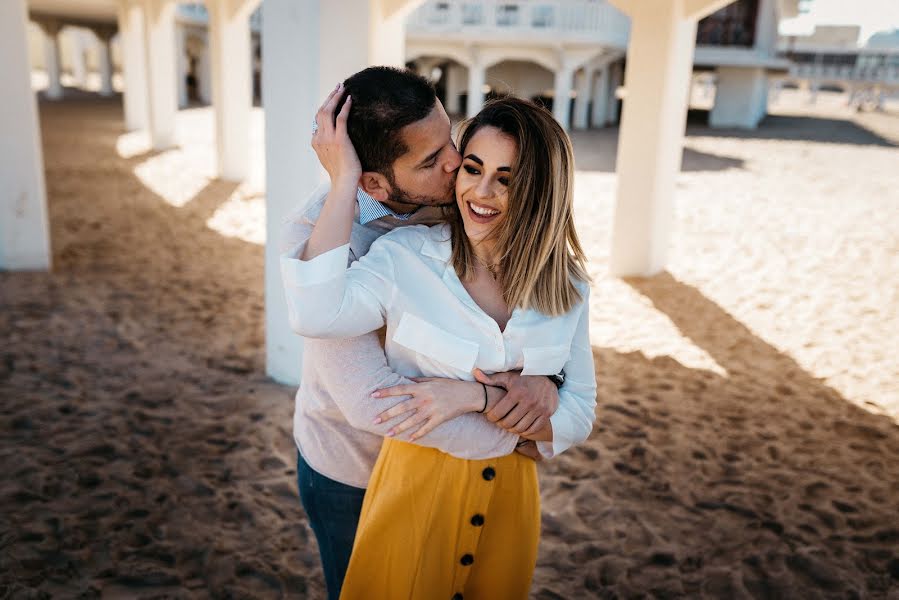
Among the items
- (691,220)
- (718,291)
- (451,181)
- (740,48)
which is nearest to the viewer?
(451,181)

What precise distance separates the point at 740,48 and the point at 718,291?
70.0 feet

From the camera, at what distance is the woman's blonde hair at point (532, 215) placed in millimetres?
1693

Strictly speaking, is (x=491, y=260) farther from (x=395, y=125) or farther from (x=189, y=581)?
(x=189, y=581)

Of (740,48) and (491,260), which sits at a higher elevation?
(740,48)

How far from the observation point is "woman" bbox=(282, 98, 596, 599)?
1.68 metres

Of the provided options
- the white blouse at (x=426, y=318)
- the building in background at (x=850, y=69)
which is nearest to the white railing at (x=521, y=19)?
the white blouse at (x=426, y=318)

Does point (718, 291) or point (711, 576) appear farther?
point (718, 291)

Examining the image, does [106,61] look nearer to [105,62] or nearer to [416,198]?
[105,62]

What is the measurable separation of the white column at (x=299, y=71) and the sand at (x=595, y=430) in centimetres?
162

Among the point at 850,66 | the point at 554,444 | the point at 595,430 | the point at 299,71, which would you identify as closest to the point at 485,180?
the point at 554,444

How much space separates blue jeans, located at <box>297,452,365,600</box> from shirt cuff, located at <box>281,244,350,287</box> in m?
0.62

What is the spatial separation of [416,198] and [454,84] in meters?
27.5

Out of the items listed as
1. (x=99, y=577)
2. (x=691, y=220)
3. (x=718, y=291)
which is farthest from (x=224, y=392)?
(x=691, y=220)

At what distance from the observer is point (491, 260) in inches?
72.3
